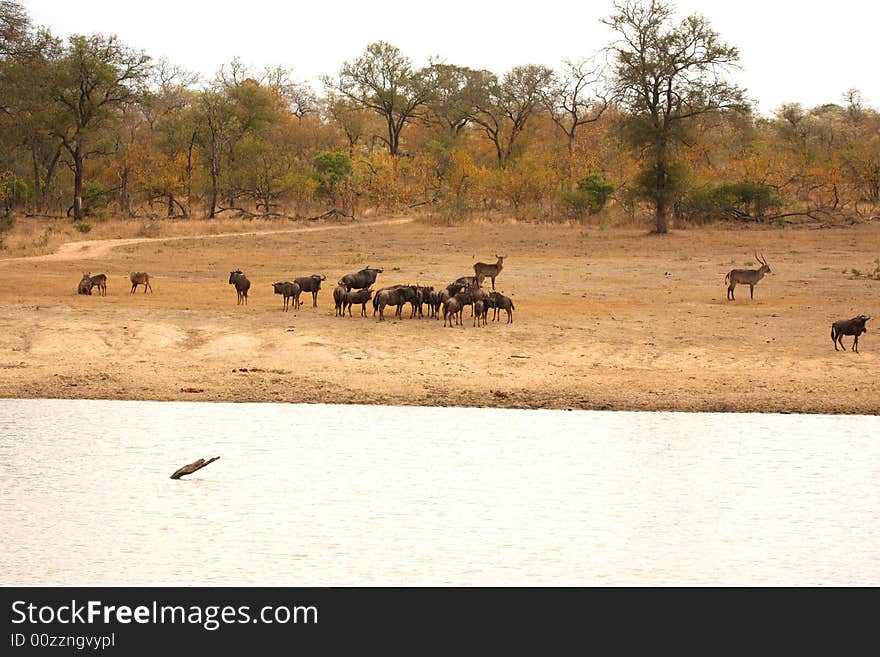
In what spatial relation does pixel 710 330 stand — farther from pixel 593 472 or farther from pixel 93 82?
pixel 93 82

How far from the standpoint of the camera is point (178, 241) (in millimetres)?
36688

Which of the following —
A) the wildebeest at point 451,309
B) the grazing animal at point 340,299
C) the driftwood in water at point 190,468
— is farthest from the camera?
the grazing animal at point 340,299

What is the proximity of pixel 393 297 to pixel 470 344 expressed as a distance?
2002 mm

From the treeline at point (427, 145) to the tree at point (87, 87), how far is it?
0.09 m

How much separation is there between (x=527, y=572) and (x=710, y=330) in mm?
10731

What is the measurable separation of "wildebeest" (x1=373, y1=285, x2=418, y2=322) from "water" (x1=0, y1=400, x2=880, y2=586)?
185 inches

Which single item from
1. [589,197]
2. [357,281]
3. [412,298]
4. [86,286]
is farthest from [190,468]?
[589,197]

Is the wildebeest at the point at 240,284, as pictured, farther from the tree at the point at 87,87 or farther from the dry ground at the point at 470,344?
the tree at the point at 87,87

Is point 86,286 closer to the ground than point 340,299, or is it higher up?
higher up

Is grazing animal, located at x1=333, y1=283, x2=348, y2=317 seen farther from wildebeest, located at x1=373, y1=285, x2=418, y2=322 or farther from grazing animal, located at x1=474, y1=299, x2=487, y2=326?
grazing animal, located at x1=474, y1=299, x2=487, y2=326

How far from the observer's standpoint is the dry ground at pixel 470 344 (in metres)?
14.5

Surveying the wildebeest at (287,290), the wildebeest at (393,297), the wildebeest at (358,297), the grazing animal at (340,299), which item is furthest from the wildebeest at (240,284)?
the wildebeest at (393,297)

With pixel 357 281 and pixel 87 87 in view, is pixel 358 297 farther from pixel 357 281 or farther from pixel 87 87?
pixel 87 87

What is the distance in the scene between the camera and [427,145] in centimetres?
7319
